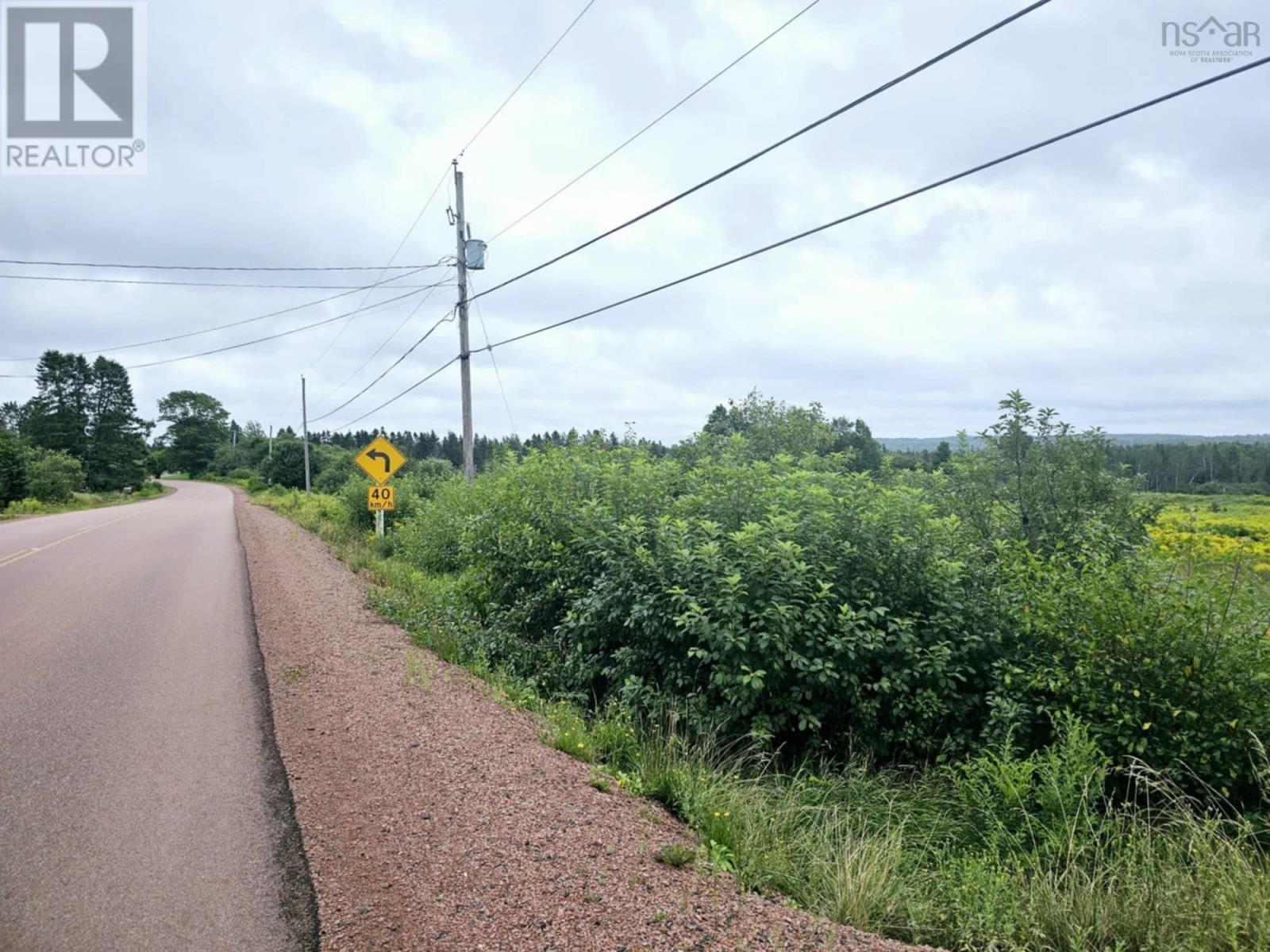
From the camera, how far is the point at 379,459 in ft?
59.0

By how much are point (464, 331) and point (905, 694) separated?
15.5 metres

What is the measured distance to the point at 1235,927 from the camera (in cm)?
346

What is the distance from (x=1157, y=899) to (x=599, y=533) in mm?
5877

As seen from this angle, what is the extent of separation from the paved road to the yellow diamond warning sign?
7564 mm

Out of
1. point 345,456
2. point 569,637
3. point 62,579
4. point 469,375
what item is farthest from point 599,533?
point 345,456

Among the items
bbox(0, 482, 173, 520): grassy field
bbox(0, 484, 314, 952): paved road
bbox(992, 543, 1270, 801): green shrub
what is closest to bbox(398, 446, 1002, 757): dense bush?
bbox(992, 543, 1270, 801): green shrub

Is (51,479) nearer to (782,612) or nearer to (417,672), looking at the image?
(417,672)

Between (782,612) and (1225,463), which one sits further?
(1225,463)

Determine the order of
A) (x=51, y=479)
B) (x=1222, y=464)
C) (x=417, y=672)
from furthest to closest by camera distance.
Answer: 1. (x=1222, y=464)
2. (x=51, y=479)
3. (x=417, y=672)

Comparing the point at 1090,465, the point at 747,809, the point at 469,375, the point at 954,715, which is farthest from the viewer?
the point at 469,375

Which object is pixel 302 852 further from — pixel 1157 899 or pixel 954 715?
pixel 954 715

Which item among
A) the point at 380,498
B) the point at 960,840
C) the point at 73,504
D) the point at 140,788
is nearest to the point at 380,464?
the point at 380,498

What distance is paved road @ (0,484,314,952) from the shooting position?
329 centimetres

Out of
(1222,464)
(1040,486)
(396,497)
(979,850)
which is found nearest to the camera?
(979,850)
